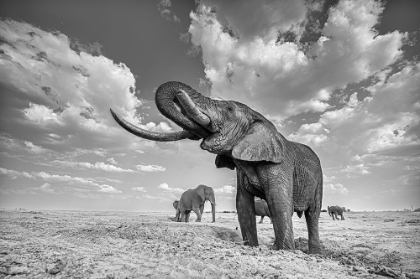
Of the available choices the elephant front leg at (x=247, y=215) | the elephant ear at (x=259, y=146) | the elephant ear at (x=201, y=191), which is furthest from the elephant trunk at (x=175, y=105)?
the elephant ear at (x=201, y=191)

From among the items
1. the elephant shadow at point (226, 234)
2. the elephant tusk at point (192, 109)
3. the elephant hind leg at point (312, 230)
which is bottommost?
the elephant shadow at point (226, 234)

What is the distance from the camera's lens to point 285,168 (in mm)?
4875

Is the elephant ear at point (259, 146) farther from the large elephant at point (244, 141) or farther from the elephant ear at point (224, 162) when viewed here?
the elephant ear at point (224, 162)

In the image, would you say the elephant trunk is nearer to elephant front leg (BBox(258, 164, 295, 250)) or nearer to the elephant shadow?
elephant front leg (BBox(258, 164, 295, 250))

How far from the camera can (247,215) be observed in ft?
17.6

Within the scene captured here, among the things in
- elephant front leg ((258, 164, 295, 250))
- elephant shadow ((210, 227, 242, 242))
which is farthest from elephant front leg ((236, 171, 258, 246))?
elephant shadow ((210, 227, 242, 242))

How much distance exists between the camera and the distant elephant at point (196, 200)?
18688 millimetres

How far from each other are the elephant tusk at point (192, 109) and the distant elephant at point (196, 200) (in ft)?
47.6

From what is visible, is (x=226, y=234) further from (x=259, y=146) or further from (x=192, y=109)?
(x=192, y=109)

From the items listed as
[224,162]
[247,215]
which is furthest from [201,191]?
[247,215]

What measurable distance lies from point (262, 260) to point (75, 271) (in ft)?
6.81

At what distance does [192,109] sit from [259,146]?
1.50m

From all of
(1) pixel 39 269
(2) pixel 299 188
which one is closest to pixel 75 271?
(1) pixel 39 269

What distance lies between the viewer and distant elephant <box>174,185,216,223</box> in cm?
1869
